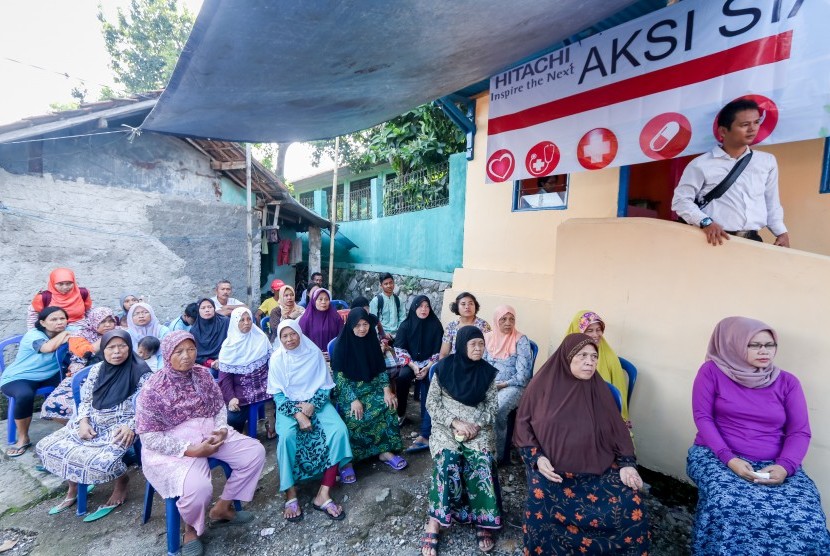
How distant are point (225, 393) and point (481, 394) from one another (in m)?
2.31

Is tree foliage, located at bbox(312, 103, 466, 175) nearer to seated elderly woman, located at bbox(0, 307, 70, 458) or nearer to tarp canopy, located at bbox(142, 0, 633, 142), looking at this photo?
tarp canopy, located at bbox(142, 0, 633, 142)

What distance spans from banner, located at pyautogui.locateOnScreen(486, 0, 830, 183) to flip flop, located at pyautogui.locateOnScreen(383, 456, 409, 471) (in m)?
2.48

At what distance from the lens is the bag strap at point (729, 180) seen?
244 cm

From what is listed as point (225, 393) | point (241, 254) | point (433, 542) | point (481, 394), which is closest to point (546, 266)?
point (481, 394)

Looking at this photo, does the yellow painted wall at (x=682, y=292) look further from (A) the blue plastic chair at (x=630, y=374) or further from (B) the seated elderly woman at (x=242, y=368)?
(B) the seated elderly woman at (x=242, y=368)

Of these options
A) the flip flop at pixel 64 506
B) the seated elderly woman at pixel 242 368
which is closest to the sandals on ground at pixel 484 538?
the seated elderly woman at pixel 242 368

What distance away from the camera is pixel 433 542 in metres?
2.35

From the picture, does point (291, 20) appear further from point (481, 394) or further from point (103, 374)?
point (103, 374)

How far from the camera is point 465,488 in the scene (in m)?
2.56

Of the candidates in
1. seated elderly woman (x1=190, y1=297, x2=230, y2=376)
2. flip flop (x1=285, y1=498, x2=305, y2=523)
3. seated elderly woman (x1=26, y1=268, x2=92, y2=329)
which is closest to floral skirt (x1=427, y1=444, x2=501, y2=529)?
flip flop (x1=285, y1=498, x2=305, y2=523)

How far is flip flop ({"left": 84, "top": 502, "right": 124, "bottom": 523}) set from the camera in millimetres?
2629

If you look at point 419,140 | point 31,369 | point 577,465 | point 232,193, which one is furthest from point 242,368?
point 419,140

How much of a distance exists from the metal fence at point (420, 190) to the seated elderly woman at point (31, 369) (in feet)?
18.1

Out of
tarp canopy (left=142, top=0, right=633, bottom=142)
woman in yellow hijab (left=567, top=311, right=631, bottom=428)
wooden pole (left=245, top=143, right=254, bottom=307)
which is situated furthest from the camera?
wooden pole (left=245, top=143, right=254, bottom=307)
